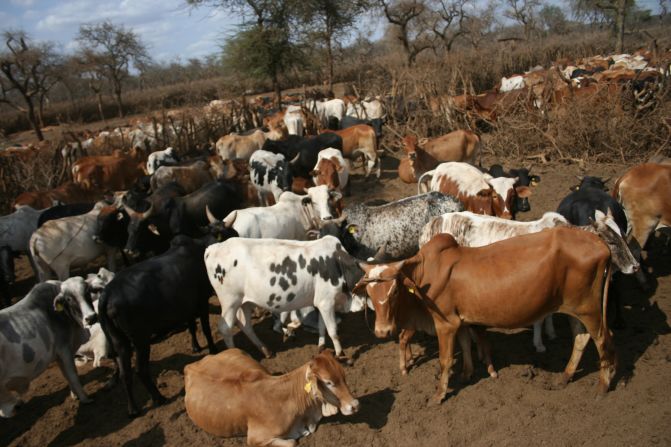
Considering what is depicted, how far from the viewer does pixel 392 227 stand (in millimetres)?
7570

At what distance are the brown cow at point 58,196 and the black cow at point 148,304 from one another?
5.72m

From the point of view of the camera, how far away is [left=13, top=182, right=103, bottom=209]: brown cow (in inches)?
403

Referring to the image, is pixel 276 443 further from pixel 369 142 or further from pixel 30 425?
pixel 369 142

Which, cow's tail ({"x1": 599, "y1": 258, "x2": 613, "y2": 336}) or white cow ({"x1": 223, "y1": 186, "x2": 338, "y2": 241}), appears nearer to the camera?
cow's tail ({"x1": 599, "y1": 258, "x2": 613, "y2": 336})

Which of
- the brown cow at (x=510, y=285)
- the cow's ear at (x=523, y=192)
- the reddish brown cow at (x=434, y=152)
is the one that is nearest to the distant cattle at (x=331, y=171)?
the reddish brown cow at (x=434, y=152)

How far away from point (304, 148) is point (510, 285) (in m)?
8.77

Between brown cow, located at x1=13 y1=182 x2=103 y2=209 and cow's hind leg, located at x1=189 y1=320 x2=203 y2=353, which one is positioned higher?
brown cow, located at x1=13 y1=182 x2=103 y2=209

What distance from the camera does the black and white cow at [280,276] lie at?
5.82 m

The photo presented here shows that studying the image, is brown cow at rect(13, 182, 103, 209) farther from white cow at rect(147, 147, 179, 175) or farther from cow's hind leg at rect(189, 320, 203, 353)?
cow's hind leg at rect(189, 320, 203, 353)

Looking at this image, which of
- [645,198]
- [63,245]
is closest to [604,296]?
[645,198]

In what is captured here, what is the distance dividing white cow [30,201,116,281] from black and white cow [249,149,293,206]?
358 centimetres

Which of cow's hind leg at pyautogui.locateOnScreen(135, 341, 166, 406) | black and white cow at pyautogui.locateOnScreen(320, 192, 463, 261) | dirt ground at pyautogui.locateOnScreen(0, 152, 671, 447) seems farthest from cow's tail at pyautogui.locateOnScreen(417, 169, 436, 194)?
cow's hind leg at pyautogui.locateOnScreen(135, 341, 166, 406)

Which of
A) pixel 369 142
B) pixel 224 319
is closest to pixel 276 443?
pixel 224 319

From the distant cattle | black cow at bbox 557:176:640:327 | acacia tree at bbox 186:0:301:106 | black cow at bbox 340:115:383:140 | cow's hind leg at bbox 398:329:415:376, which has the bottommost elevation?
cow's hind leg at bbox 398:329:415:376
